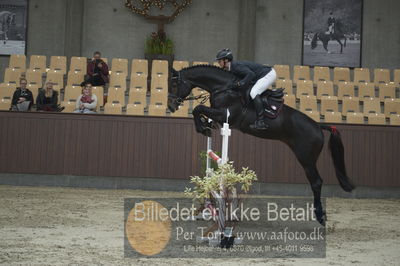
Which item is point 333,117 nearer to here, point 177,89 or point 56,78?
point 177,89

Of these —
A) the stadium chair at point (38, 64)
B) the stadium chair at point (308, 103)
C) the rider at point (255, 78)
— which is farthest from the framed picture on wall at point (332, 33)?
the rider at point (255, 78)

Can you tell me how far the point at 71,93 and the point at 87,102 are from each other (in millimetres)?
1526

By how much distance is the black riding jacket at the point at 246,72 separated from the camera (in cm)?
798

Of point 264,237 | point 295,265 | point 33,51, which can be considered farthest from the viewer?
point 33,51

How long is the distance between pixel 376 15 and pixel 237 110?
13.0 metres

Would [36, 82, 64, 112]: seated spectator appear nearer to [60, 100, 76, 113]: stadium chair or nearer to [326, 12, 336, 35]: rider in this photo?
[60, 100, 76, 113]: stadium chair

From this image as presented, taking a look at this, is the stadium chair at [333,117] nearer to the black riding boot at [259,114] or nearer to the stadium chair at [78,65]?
the black riding boot at [259,114]

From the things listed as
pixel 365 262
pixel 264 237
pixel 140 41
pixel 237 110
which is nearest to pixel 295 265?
pixel 365 262

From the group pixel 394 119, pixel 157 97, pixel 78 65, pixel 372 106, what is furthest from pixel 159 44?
pixel 394 119

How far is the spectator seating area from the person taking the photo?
45.4ft

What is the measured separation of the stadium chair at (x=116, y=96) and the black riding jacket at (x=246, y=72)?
21.1 feet

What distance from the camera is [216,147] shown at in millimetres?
12227

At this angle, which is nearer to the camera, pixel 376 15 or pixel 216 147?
pixel 216 147

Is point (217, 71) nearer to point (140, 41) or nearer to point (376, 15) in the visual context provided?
point (140, 41)
